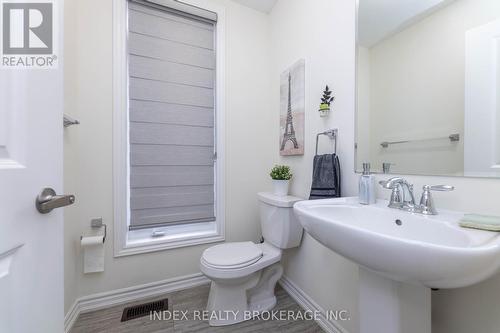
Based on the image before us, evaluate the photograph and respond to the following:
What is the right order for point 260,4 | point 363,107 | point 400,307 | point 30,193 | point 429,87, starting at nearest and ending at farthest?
point 30,193 < point 400,307 < point 429,87 < point 363,107 < point 260,4

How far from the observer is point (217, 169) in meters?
1.84

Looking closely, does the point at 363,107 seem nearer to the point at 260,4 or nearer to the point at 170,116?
the point at 170,116

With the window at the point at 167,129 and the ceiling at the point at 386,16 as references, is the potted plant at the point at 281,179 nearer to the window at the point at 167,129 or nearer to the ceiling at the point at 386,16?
the window at the point at 167,129

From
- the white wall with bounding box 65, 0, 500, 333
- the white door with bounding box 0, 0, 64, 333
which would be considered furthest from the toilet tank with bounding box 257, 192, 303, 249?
the white door with bounding box 0, 0, 64, 333

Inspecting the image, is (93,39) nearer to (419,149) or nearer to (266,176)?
(266,176)

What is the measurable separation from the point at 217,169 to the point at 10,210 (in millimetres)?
1464

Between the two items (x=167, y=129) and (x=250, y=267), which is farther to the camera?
(x=167, y=129)

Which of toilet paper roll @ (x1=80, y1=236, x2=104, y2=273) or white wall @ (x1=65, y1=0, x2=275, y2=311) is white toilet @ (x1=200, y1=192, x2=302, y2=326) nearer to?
white wall @ (x1=65, y1=0, x2=275, y2=311)

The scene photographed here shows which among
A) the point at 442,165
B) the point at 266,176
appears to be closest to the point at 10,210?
the point at 442,165

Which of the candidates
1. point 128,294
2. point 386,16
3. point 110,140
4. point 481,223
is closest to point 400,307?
point 481,223

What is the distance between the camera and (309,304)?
1.43 m

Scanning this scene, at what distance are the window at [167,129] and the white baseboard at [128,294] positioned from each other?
0.28m

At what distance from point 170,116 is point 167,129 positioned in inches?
4.3

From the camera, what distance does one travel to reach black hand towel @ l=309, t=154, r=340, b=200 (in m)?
1.21
